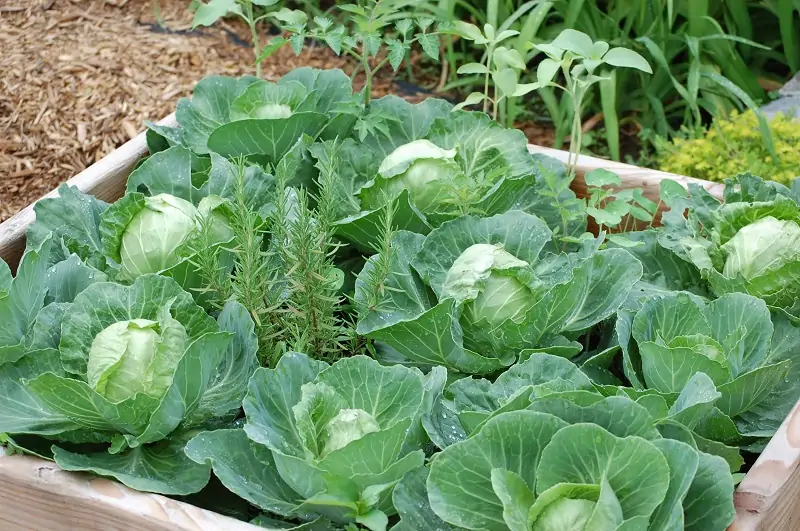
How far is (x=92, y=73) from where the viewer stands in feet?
12.1

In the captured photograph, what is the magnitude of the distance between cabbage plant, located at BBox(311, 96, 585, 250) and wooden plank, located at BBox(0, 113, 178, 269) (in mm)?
527

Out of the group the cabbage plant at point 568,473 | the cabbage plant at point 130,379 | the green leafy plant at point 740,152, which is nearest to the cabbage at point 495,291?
the cabbage plant at point 568,473

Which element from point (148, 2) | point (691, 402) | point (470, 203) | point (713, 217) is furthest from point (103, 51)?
point (691, 402)

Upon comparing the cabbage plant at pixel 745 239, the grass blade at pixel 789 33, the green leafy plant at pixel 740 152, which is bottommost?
the green leafy plant at pixel 740 152

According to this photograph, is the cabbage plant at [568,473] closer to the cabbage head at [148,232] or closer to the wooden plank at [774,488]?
the wooden plank at [774,488]

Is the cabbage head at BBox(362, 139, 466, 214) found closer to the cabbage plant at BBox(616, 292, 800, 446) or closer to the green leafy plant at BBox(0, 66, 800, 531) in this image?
the green leafy plant at BBox(0, 66, 800, 531)

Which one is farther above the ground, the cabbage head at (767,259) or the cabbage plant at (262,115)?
the cabbage plant at (262,115)

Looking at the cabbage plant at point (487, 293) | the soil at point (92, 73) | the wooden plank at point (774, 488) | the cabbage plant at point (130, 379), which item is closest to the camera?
the wooden plank at point (774, 488)

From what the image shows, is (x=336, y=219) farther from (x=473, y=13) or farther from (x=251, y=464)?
(x=473, y=13)

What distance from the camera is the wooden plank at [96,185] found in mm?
1873

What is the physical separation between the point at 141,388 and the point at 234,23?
3.33 m

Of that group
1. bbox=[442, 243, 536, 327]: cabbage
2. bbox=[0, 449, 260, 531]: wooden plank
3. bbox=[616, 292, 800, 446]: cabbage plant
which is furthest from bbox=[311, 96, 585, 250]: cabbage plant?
bbox=[0, 449, 260, 531]: wooden plank

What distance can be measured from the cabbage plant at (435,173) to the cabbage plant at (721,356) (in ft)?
1.38

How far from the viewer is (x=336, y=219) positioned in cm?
189
